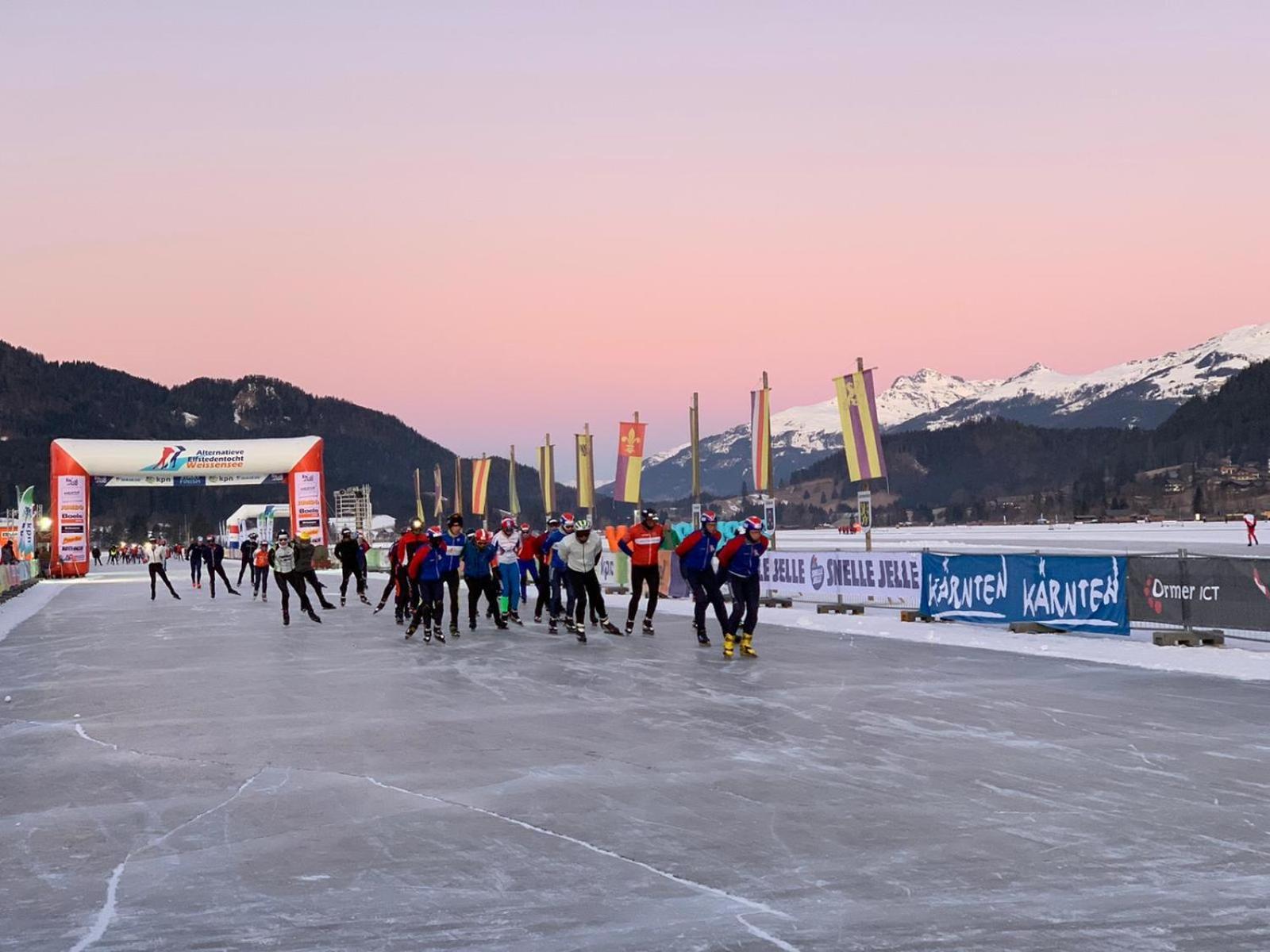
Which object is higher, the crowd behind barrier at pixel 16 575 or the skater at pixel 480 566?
the skater at pixel 480 566

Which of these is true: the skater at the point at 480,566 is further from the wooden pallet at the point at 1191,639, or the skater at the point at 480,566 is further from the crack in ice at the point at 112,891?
the crack in ice at the point at 112,891

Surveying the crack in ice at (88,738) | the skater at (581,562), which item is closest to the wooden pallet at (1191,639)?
the skater at (581,562)

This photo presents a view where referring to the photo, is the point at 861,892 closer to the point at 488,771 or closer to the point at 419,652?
the point at 488,771

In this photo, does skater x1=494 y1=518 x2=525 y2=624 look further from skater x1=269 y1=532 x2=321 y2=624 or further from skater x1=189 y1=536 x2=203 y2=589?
skater x1=189 y1=536 x2=203 y2=589

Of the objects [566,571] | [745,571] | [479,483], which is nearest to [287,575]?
[566,571]

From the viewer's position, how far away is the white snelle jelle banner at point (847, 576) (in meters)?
22.8

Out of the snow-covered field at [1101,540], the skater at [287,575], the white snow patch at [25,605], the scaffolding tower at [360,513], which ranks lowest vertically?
the white snow patch at [25,605]

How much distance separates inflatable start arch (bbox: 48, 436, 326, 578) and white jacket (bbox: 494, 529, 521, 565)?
3528cm

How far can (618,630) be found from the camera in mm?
20391

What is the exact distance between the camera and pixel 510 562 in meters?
23.4

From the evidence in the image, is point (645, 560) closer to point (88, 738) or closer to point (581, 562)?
point (581, 562)

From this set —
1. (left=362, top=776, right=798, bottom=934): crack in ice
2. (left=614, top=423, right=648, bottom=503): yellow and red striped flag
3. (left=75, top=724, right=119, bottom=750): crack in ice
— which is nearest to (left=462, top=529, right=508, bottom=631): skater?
(left=75, top=724, right=119, bottom=750): crack in ice

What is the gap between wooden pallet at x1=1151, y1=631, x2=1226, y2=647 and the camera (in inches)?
645

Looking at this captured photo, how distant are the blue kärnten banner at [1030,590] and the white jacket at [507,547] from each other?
22.5 feet
